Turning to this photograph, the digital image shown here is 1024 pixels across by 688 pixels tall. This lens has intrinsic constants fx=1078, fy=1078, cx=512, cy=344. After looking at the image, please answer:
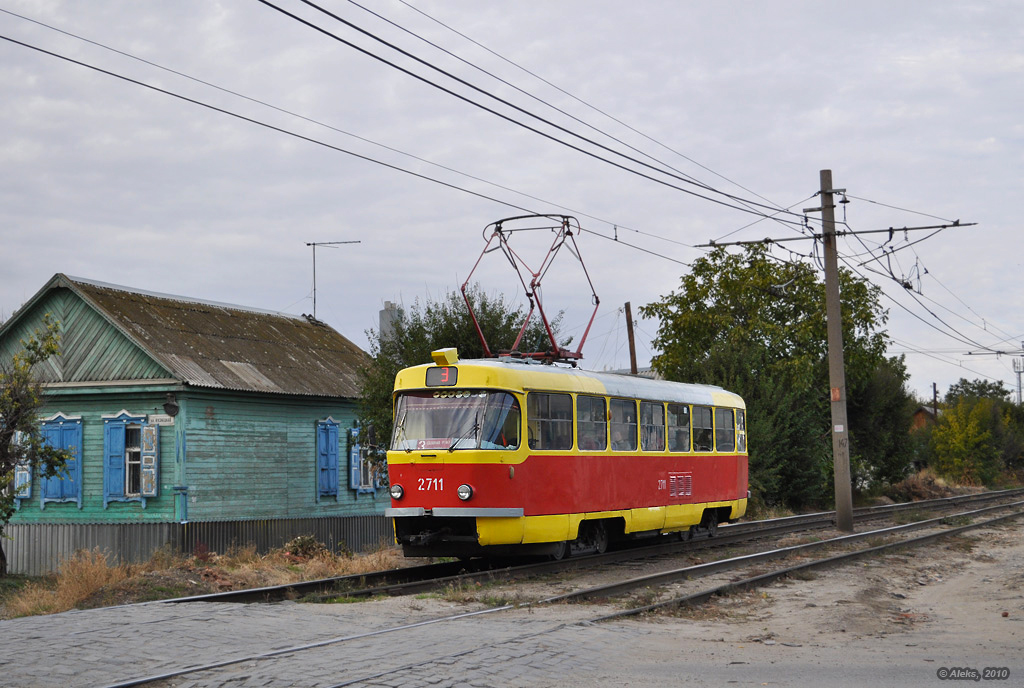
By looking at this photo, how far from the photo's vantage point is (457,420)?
1491 centimetres

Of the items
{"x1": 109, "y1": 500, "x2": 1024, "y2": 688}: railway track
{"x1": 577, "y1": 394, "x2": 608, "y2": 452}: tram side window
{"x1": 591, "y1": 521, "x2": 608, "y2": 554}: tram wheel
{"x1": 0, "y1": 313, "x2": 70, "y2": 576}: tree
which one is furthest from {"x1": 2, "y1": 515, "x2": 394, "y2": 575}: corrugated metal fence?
{"x1": 109, "y1": 500, "x2": 1024, "y2": 688}: railway track

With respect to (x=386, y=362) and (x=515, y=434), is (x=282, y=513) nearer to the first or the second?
(x=386, y=362)

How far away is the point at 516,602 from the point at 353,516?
15085mm

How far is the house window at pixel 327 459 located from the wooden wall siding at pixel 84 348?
472cm

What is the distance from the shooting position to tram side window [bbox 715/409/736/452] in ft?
69.5

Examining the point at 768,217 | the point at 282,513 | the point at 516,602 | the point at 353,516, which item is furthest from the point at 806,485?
the point at 516,602

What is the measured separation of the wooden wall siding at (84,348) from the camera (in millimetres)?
22422

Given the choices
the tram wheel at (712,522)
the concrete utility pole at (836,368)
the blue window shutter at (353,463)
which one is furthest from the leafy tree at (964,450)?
the blue window shutter at (353,463)

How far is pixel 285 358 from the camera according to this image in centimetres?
2647

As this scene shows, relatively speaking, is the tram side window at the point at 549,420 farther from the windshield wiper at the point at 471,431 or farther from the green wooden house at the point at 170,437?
the green wooden house at the point at 170,437

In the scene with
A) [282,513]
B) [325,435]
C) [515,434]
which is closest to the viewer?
[515,434]

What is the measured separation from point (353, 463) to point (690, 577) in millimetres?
13605

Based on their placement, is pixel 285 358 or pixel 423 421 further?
pixel 285 358

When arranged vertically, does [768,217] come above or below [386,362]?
above
